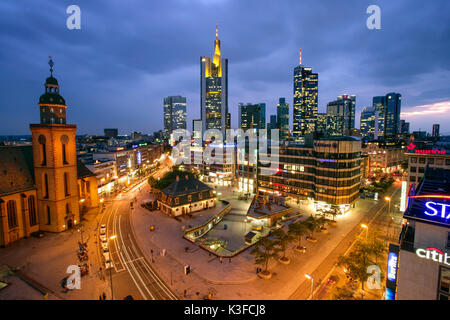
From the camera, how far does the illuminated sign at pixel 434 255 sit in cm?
2197

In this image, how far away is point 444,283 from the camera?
2214 cm

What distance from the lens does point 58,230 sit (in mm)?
54250

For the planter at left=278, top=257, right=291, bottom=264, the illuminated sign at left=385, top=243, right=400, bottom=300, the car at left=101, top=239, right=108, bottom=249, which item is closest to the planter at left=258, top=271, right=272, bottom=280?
the planter at left=278, top=257, right=291, bottom=264

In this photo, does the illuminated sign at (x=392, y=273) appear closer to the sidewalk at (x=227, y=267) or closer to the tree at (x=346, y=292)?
the tree at (x=346, y=292)

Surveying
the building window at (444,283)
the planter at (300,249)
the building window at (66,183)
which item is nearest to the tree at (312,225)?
the planter at (300,249)

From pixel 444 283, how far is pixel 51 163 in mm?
71357

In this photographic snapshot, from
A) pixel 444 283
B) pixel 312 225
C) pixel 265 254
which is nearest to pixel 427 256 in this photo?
pixel 444 283

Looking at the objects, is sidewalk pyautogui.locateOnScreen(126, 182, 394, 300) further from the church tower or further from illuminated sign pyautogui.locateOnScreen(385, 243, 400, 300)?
the church tower

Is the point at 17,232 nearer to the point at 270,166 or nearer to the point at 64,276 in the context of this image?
the point at 64,276

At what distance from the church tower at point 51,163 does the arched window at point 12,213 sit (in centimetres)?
479

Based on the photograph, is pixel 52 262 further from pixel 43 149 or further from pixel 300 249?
pixel 300 249

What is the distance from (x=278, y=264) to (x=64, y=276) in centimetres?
3610

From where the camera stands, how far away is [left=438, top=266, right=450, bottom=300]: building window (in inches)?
866
